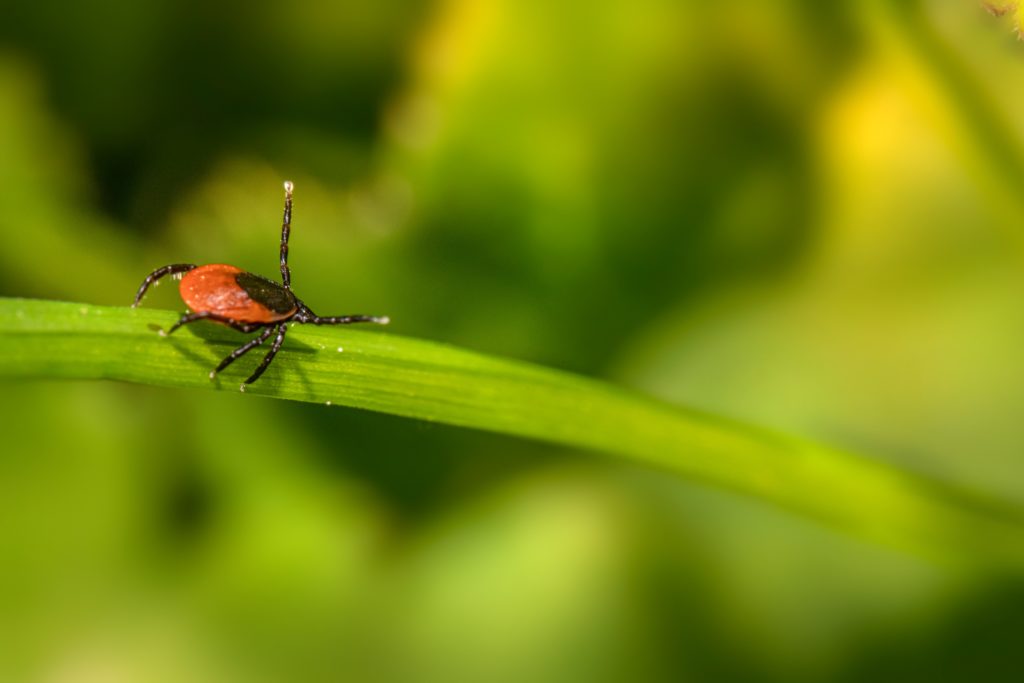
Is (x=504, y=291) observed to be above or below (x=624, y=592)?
above

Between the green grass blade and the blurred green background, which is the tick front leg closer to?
the green grass blade

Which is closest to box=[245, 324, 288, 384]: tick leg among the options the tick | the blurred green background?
the tick

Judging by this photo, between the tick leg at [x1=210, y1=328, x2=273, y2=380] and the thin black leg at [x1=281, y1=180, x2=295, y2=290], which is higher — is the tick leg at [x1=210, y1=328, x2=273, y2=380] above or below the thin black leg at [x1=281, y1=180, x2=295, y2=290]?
below

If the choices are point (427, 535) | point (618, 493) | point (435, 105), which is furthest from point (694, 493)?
point (435, 105)

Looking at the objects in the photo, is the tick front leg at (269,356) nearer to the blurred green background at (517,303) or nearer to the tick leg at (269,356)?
the tick leg at (269,356)

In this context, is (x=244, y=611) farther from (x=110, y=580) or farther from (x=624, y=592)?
(x=624, y=592)

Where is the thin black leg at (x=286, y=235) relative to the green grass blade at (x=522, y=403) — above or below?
above

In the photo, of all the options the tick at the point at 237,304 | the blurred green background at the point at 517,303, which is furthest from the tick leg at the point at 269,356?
the blurred green background at the point at 517,303
